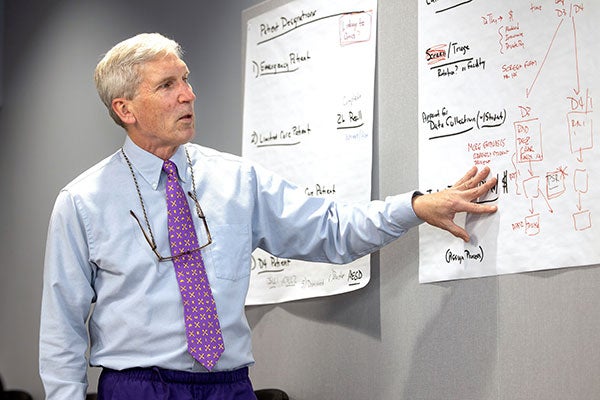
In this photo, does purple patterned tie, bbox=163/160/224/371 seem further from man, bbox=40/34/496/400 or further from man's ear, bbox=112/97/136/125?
man's ear, bbox=112/97/136/125

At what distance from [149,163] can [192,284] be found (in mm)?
377

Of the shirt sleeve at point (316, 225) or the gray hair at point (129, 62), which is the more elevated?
the gray hair at point (129, 62)

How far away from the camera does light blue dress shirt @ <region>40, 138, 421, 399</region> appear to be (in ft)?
8.09

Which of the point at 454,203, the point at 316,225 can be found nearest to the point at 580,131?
the point at 454,203

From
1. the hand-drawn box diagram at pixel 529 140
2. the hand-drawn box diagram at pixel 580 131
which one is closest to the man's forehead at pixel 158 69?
the hand-drawn box diagram at pixel 529 140

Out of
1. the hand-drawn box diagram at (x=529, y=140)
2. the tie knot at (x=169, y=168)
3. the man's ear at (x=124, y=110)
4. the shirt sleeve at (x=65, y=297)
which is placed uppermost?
the man's ear at (x=124, y=110)

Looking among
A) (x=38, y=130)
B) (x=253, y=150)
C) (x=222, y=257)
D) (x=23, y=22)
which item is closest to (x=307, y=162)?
(x=253, y=150)

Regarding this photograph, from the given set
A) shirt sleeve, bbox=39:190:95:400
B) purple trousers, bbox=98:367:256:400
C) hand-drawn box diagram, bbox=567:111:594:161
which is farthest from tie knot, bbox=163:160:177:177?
hand-drawn box diagram, bbox=567:111:594:161

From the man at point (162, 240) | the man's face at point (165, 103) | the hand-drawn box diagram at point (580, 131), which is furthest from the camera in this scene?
the man's face at point (165, 103)

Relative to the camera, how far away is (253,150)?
131 inches

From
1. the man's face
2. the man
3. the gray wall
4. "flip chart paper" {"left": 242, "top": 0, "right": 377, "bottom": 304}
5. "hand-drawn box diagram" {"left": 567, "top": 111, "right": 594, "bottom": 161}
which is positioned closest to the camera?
"hand-drawn box diagram" {"left": 567, "top": 111, "right": 594, "bottom": 161}

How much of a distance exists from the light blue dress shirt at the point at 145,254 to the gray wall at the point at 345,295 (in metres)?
0.24

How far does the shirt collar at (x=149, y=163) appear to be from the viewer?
259 cm

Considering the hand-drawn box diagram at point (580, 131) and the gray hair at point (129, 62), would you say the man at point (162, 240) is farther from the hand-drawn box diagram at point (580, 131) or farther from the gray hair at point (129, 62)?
the hand-drawn box diagram at point (580, 131)
